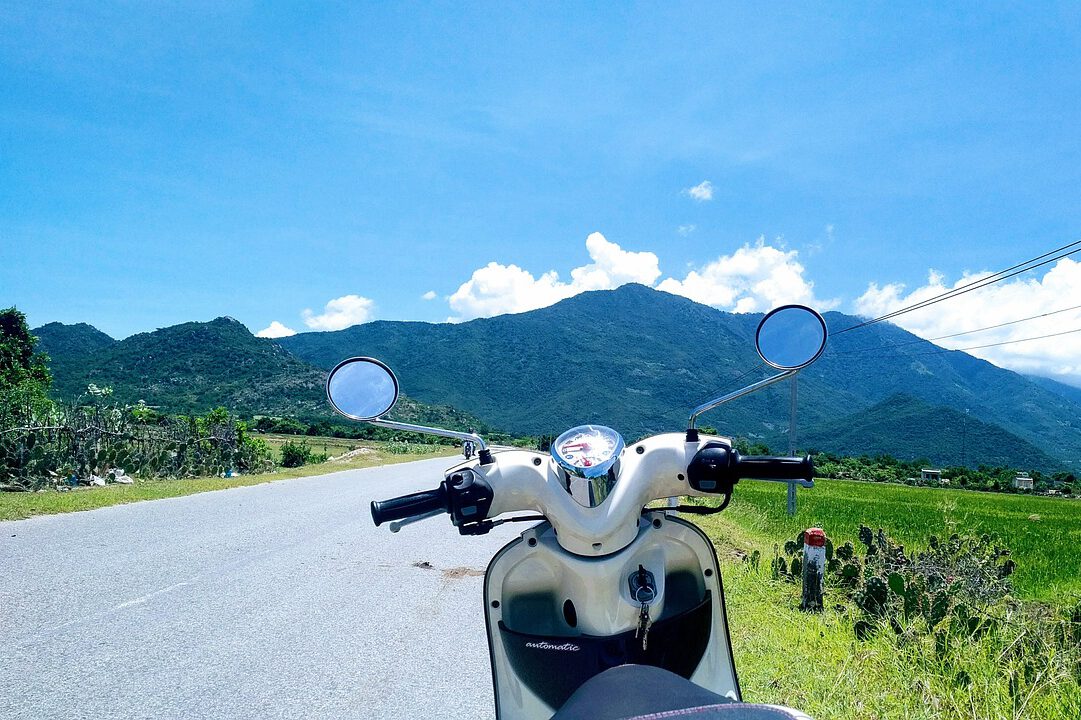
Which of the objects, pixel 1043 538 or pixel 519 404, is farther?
pixel 519 404

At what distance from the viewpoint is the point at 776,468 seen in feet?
6.00

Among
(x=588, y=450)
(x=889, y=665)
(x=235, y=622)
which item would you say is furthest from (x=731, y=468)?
(x=235, y=622)

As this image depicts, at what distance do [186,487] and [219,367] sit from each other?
69.0 meters

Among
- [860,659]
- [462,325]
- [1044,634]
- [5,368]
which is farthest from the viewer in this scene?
[462,325]

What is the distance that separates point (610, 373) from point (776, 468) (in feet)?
422

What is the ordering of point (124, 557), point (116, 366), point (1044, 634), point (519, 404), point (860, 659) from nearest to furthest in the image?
point (860, 659) < point (1044, 634) < point (124, 557) < point (116, 366) < point (519, 404)

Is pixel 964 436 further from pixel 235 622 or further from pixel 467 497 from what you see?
pixel 467 497

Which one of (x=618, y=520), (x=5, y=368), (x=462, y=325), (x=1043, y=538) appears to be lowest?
(x=1043, y=538)

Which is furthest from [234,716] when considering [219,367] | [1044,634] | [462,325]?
[462,325]

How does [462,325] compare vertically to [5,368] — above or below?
above

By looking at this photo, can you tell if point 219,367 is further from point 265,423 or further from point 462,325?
point 462,325

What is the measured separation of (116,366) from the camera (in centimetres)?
7262

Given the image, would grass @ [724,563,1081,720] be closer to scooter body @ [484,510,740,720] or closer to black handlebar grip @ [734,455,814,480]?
scooter body @ [484,510,740,720]

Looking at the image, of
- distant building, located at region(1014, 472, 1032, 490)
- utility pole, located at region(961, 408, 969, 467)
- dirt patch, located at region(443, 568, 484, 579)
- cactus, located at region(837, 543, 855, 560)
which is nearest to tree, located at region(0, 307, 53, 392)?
dirt patch, located at region(443, 568, 484, 579)
